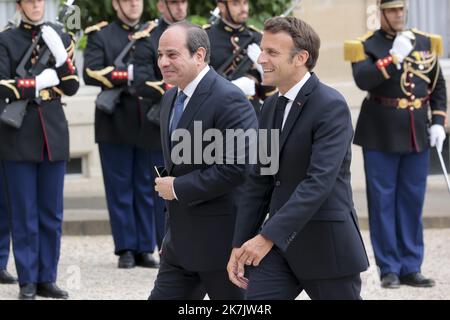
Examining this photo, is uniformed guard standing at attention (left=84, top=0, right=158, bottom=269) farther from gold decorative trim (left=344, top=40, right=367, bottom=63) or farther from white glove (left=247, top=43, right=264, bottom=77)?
gold decorative trim (left=344, top=40, right=367, bottom=63)

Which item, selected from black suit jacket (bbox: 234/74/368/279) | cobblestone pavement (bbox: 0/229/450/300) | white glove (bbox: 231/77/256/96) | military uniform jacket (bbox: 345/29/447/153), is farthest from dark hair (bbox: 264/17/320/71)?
white glove (bbox: 231/77/256/96)

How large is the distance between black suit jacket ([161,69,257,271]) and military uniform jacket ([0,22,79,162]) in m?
2.64

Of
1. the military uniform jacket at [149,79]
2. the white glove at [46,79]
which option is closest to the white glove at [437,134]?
the military uniform jacket at [149,79]

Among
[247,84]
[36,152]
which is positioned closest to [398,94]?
[247,84]

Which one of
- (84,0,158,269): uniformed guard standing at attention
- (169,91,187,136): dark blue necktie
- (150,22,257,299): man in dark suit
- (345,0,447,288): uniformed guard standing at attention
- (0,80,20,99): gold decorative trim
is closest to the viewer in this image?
(150,22,257,299): man in dark suit

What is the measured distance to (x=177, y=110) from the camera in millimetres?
5984

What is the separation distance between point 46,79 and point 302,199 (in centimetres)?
347

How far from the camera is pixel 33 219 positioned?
28.1ft

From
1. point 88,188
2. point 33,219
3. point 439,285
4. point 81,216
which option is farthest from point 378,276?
point 88,188

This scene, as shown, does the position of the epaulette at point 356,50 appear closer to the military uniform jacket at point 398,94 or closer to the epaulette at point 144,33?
the military uniform jacket at point 398,94

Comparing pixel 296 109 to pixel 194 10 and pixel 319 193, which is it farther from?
pixel 194 10

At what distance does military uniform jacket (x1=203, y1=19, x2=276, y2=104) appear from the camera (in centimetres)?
950

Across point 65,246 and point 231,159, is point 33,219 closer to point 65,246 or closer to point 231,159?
point 65,246

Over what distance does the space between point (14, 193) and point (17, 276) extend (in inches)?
30.0
